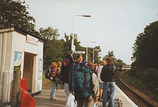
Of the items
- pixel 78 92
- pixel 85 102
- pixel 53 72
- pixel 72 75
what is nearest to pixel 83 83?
pixel 78 92

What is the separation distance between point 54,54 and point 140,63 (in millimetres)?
20507

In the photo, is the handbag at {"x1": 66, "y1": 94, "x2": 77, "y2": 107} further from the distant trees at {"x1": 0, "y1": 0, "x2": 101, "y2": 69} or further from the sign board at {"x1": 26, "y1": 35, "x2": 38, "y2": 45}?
the distant trees at {"x1": 0, "y1": 0, "x2": 101, "y2": 69}

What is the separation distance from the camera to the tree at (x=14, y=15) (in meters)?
24.4

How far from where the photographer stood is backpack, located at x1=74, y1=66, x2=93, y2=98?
3.36 meters

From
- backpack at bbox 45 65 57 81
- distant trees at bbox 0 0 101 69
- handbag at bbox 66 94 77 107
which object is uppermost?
distant trees at bbox 0 0 101 69

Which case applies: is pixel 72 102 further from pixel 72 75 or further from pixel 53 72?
pixel 53 72

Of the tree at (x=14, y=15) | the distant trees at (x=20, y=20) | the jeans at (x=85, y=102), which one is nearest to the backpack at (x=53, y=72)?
the jeans at (x=85, y=102)

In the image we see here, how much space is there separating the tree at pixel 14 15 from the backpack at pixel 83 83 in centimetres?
2469

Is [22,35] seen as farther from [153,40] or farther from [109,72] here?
[153,40]

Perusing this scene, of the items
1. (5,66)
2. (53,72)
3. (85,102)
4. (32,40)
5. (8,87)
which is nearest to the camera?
(85,102)

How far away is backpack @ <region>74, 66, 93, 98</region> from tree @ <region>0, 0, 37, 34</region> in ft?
81.0

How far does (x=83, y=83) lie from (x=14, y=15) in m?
26.1

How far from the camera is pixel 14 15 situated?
25469 mm

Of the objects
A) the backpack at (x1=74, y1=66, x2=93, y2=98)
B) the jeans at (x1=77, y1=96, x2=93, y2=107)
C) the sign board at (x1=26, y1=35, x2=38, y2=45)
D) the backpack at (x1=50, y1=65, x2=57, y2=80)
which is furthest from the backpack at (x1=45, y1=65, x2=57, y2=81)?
the backpack at (x1=74, y1=66, x2=93, y2=98)
